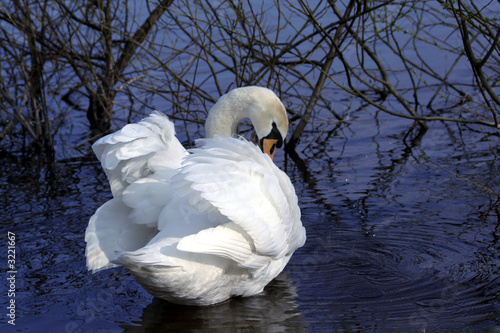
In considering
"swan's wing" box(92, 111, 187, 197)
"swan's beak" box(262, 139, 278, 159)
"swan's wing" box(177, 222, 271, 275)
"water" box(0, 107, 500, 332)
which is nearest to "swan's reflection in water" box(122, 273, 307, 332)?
"water" box(0, 107, 500, 332)

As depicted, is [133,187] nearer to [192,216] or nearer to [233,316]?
[192,216]

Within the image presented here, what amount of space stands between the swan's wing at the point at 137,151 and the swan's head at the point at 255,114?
0.73m

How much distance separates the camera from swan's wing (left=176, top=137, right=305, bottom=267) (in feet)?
12.0

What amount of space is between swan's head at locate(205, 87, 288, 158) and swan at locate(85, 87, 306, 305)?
2.33ft

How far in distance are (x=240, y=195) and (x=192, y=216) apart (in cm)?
51

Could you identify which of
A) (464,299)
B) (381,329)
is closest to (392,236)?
(464,299)

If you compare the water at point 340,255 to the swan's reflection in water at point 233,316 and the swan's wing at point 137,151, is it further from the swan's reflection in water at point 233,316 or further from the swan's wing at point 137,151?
the swan's wing at point 137,151

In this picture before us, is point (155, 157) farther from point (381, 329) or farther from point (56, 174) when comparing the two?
point (56, 174)

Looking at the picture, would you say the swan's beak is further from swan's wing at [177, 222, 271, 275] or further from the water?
swan's wing at [177, 222, 271, 275]

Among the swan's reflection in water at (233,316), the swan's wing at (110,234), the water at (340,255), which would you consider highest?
the swan's wing at (110,234)

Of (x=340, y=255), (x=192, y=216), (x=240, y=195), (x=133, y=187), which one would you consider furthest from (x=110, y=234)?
(x=340, y=255)

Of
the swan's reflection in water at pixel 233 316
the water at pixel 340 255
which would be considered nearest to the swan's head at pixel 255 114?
the water at pixel 340 255

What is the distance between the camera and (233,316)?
443cm

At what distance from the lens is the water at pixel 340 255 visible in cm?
431
